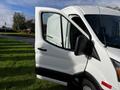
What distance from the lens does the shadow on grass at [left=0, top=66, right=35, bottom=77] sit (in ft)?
28.0

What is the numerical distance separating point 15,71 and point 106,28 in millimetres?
4510

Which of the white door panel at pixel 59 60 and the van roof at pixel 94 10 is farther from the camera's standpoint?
the van roof at pixel 94 10

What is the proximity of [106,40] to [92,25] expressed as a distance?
465 mm

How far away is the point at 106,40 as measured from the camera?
5.21 m

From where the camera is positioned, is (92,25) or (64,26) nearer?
(92,25)

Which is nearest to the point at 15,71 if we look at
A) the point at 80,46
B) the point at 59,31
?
the point at 59,31

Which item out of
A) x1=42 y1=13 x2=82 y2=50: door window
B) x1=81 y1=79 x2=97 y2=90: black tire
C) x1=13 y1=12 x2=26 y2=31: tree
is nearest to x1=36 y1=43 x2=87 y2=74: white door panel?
x1=42 y1=13 x2=82 y2=50: door window

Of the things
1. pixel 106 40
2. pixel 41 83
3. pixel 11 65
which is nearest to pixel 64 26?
pixel 106 40

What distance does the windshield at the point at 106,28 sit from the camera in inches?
206

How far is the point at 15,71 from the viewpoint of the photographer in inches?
355

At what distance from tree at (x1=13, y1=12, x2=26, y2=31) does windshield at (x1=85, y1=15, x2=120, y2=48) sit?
6949 cm

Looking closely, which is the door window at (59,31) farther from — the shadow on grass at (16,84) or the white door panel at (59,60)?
the shadow on grass at (16,84)

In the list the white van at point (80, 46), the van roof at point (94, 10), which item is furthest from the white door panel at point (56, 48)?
the van roof at point (94, 10)

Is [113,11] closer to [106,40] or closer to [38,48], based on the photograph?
[106,40]
